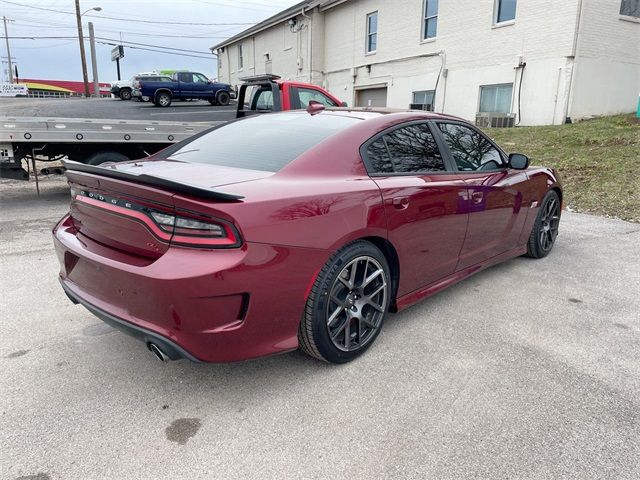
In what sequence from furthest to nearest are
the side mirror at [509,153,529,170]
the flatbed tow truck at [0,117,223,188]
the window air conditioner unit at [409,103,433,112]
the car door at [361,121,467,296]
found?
the window air conditioner unit at [409,103,433,112] < the flatbed tow truck at [0,117,223,188] < the side mirror at [509,153,529,170] < the car door at [361,121,467,296]

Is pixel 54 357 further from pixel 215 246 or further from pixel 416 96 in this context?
pixel 416 96

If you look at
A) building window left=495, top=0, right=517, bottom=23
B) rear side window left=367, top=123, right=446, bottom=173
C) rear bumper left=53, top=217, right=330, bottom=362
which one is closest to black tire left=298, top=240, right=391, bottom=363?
rear bumper left=53, top=217, right=330, bottom=362

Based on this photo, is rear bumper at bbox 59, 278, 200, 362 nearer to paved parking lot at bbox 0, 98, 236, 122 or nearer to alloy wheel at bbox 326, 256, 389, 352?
alloy wheel at bbox 326, 256, 389, 352

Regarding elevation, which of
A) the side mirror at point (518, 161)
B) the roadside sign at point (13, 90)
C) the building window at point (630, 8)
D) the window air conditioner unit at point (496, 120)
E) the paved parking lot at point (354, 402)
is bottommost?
the paved parking lot at point (354, 402)

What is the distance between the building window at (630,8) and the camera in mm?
14176

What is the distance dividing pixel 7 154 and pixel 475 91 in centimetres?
1439

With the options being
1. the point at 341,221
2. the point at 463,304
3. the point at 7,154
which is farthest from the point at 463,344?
the point at 7,154

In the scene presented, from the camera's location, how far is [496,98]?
15805 mm

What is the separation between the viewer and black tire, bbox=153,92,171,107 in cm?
2375

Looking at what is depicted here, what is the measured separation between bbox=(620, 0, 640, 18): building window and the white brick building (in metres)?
0.03

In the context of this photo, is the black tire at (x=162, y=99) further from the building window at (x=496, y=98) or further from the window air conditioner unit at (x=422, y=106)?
the building window at (x=496, y=98)

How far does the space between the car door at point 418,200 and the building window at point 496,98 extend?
13489 millimetres

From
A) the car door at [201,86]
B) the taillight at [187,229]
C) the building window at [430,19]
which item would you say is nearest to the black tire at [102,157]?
the taillight at [187,229]

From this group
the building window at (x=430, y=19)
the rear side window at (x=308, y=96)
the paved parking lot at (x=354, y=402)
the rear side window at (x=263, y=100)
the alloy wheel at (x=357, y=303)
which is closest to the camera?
the paved parking lot at (x=354, y=402)
